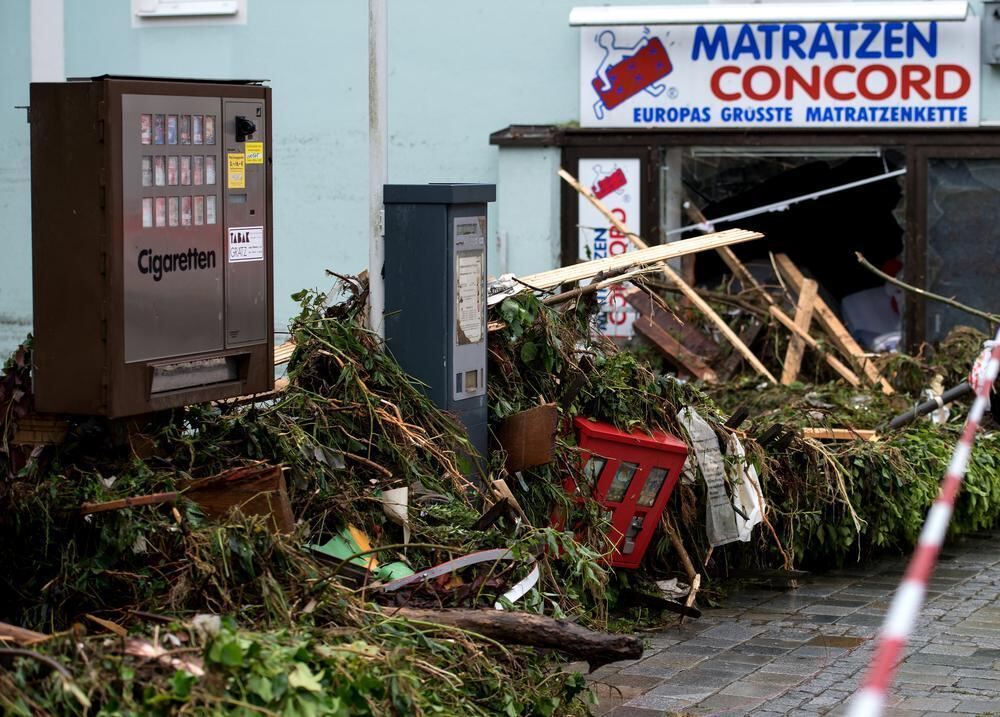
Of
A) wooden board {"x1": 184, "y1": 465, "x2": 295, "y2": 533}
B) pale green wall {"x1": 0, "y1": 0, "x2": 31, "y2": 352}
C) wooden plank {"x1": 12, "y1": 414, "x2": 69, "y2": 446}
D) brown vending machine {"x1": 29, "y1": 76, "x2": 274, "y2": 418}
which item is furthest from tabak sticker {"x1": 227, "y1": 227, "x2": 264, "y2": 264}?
pale green wall {"x1": 0, "y1": 0, "x2": 31, "y2": 352}

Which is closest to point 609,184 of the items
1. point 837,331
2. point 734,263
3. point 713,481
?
point 734,263

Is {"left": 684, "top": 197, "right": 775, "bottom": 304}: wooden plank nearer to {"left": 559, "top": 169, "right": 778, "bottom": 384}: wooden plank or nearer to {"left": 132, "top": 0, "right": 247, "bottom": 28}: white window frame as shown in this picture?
{"left": 559, "top": 169, "right": 778, "bottom": 384}: wooden plank

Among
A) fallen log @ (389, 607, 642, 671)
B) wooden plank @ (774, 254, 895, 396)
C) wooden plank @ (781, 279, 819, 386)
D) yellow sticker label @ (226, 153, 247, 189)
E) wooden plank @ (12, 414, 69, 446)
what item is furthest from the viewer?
wooden plank @ (781, 279, 819, 386)

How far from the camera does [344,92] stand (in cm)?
1455

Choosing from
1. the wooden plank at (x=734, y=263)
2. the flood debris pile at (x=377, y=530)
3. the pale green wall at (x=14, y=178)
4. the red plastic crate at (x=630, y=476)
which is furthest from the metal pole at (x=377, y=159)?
the pale green wall at (x=14, y=178)

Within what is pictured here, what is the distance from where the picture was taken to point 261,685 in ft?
13.6

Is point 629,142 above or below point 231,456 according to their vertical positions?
above

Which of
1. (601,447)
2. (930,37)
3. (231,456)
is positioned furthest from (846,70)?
(231,456)

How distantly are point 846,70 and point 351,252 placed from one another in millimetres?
4784

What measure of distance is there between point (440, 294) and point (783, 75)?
7.08m

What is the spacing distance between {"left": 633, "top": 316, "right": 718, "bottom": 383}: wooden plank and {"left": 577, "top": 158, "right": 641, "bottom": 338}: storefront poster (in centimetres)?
62

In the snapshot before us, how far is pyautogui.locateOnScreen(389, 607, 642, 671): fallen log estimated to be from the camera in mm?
5004

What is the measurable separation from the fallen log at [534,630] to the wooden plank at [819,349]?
23.6 ft

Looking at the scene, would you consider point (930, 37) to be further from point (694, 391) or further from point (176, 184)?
point (176, 184)
